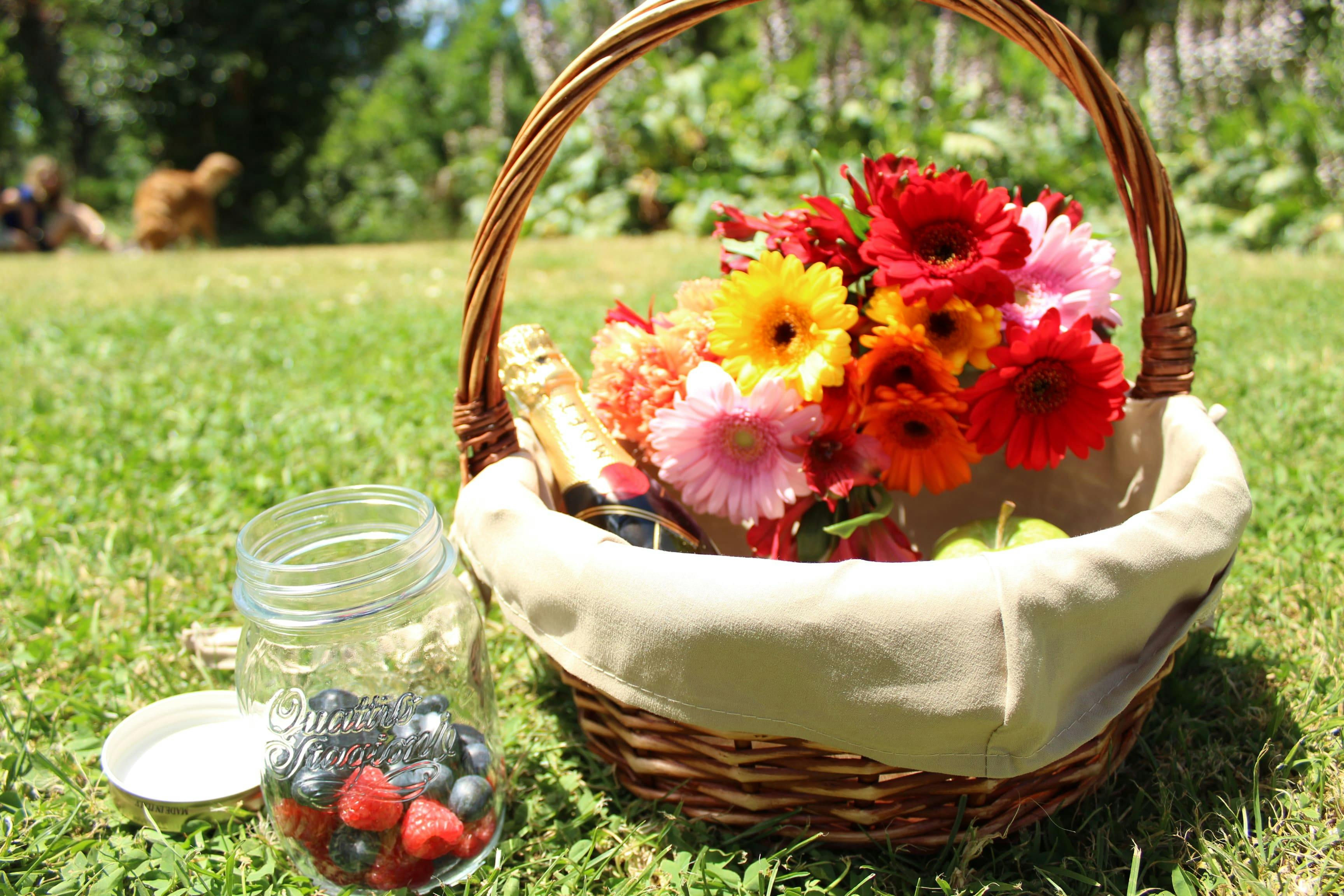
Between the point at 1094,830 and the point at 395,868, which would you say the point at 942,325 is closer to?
the point at 1094,830

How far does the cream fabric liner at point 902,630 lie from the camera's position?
911 mm

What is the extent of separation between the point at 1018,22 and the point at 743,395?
2.00ft

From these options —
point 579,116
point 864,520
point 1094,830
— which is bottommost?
point 1094,830

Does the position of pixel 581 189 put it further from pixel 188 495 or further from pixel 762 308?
pixel 762 308

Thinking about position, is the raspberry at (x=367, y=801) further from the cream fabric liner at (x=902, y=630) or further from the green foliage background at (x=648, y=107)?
the green foliage background at (x=648, y=107)

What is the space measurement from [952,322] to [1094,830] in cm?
71

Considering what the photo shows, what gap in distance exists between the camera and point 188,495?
7.43ft

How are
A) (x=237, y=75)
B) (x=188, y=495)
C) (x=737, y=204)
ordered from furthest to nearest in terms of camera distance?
(x=237, y=75) < (x=737, y=204) < (x=188, y=495)

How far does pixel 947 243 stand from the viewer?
47.6 inches

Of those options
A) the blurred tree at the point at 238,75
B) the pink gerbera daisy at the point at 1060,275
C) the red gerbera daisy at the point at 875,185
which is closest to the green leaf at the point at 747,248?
the red gerbera daisy at the point at 875,185

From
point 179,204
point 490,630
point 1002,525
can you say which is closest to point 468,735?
point 490,630

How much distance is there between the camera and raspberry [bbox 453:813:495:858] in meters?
1.12

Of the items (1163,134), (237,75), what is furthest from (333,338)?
(237,75)

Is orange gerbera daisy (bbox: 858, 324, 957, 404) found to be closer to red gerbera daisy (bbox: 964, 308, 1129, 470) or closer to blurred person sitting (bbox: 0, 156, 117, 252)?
red gerbera daisy (bbox: 964, 308, 1129, 470)
